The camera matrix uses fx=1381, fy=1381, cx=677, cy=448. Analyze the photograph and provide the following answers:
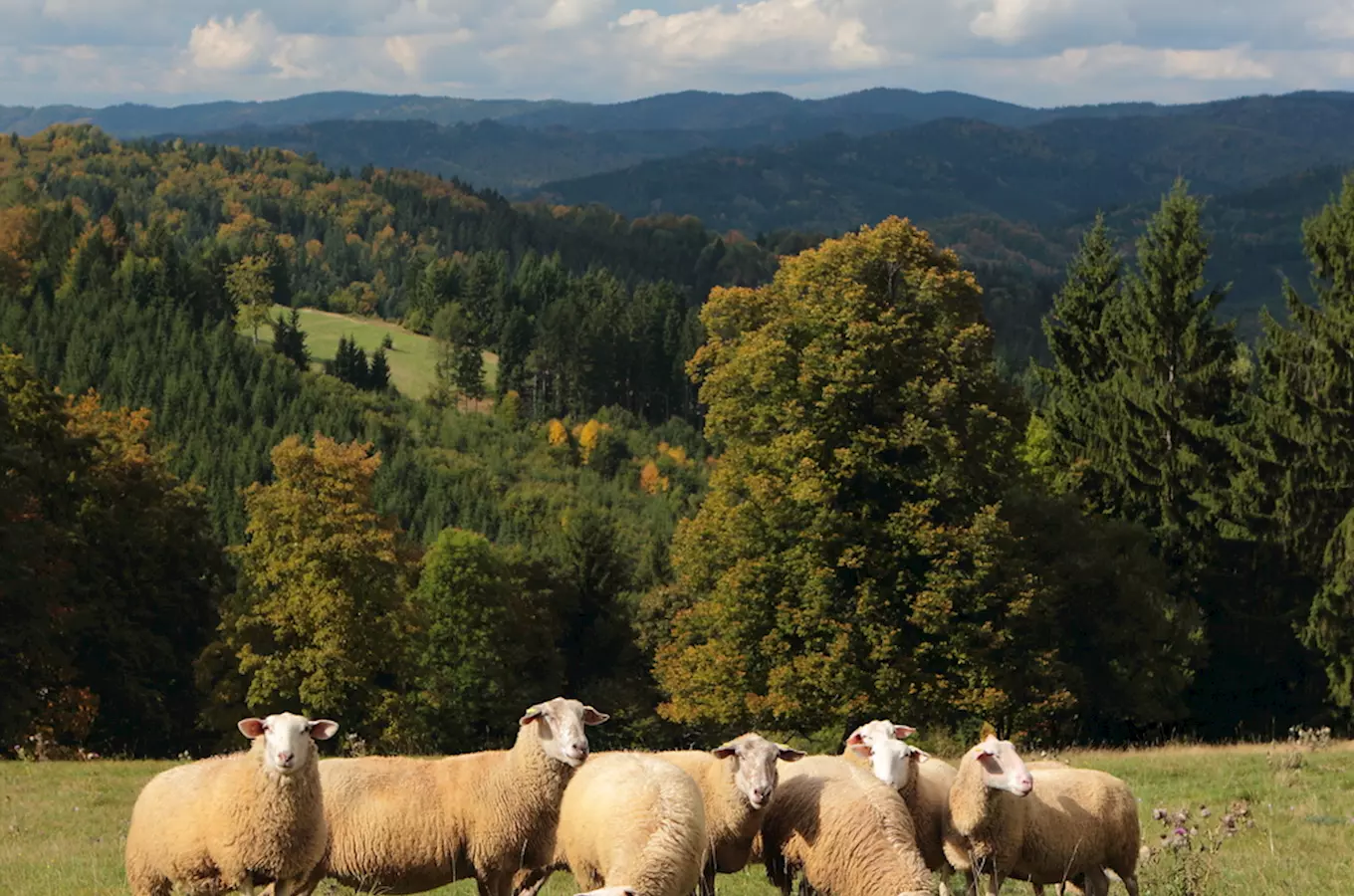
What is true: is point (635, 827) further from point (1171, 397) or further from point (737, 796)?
point (1171, 397)

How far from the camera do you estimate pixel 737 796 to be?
1297cm

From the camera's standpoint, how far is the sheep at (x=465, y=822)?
44.1ft

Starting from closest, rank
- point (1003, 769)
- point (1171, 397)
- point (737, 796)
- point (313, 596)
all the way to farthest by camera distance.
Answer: point (737, 796)
point (1003, 769)
point (1171, 397)
point (313, 596)

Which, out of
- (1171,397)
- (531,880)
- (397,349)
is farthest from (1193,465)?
(397,349)

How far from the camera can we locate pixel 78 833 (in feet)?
64.1

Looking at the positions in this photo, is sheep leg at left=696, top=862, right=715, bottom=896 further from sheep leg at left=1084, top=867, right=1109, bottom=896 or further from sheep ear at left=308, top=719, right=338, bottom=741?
sheep leg at left=1084, top=867, right=1109, bottom=896

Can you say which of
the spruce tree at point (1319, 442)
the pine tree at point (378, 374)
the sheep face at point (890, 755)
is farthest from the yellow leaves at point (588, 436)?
the sheep face at point (890, 755)

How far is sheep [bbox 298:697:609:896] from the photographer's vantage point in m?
13.4

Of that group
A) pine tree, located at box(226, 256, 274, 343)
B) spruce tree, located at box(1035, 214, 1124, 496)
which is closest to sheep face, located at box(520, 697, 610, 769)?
spruce tree, located at box(1035, 214, 1124, 496)

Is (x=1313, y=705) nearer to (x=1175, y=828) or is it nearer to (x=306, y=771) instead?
(x=1175, y=828)

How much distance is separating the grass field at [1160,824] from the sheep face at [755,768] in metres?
2.29

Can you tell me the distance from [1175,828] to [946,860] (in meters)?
2.25

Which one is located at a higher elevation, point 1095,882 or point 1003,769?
point 1003,769

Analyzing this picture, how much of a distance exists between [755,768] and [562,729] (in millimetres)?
1987
